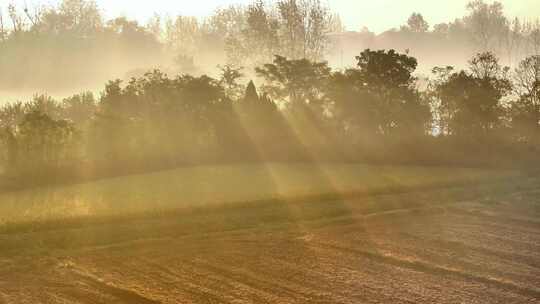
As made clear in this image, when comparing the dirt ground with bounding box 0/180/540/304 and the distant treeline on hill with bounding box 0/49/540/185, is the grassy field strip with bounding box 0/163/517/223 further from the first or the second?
the distant treeline on hill with bounding box 0/49/540/185

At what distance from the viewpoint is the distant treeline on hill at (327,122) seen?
44.9 m

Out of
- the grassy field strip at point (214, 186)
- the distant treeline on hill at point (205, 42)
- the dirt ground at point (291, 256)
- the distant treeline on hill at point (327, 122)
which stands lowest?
the dirt ground at point (291, 256)


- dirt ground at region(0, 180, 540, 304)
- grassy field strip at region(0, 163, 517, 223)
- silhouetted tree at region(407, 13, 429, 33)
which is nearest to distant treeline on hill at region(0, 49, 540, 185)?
grassy field strip at region(0, 163, 517, 223)

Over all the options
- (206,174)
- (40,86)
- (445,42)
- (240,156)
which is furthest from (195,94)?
(445,42)

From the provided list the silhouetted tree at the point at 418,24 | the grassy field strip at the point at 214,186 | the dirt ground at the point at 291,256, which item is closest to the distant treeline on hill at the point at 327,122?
the grassy field strip at the point at 214,186

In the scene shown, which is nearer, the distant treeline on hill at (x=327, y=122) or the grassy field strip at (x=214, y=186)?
the grassy field strip at (x=214, y=186)

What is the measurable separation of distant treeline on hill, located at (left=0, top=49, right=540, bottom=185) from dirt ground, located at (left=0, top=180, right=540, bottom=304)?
705 inches

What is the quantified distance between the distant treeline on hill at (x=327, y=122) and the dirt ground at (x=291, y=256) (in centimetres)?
1792

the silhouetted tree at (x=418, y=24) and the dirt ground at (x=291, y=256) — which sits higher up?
the silhouetted tree at (x=418, y=24)

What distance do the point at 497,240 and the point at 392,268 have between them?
555 cm

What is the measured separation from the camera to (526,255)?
1886 cm

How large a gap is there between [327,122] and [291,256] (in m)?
31.9

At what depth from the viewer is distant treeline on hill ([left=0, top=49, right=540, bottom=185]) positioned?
44.9 meters

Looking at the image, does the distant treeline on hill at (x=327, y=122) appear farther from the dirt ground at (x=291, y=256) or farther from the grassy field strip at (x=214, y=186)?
the dirt ground at (x=291, y=256)
